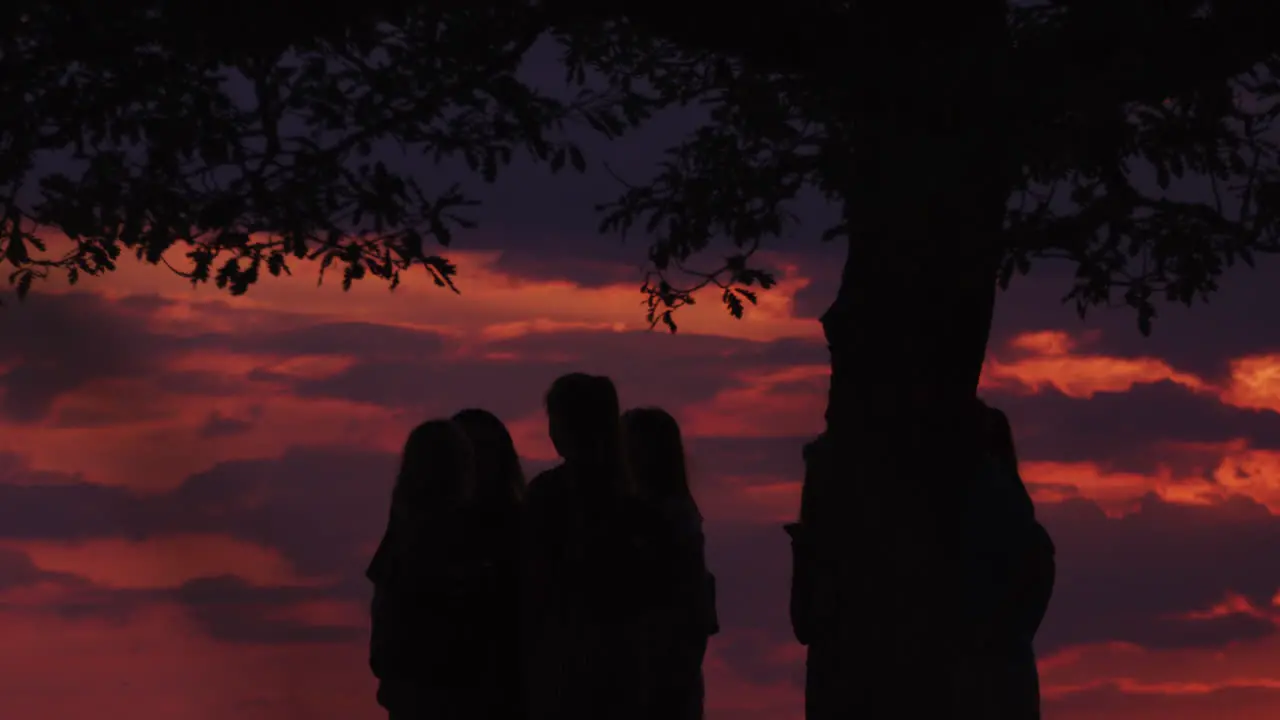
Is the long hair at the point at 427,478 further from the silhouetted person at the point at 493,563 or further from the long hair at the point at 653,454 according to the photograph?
the long hair at the point at 653,454

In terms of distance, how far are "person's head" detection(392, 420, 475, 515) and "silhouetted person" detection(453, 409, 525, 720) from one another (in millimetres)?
162

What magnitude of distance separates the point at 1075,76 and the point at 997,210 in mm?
1172

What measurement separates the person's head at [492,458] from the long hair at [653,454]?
0.68 metres

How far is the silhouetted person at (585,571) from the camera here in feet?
29.0

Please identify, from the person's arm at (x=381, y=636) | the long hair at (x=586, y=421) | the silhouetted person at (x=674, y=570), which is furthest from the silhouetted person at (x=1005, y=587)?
the person's arm at (x=381, y=636)

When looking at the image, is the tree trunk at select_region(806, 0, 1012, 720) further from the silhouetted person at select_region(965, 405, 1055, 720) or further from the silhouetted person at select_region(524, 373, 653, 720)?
the silhouetted person at select_region(524, 373, 653, 720)

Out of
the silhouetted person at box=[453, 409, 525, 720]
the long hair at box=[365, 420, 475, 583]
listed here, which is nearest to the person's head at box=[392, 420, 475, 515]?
the long hair at box=[365, 420, 475, 583]

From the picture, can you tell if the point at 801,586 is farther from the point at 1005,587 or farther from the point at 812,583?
the point at 1005,587

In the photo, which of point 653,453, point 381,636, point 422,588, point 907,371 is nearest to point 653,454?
point 653,453

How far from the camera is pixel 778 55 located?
10766 millimetres

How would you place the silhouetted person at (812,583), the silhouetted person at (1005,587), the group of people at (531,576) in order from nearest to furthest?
the group of people at (531,576) < the silhouetted person at (1005,587) < the silhouetted person at (812,583)

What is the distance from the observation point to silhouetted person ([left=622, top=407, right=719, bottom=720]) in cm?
925

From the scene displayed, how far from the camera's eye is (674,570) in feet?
30.1

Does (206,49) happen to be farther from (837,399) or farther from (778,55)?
(837,399)
